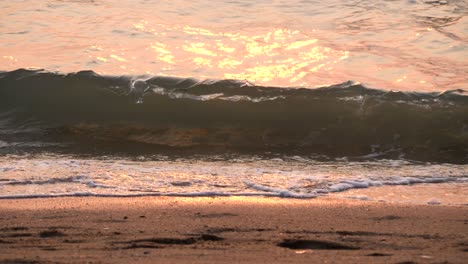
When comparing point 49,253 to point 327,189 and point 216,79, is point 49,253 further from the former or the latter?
point 216,79

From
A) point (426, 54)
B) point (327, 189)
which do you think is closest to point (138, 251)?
point (327, 189)

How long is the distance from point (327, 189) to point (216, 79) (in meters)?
3.83

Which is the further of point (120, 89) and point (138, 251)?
point (120, 89)

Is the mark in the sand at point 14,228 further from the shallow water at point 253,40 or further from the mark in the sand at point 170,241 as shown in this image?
the shallow water at point 253,40

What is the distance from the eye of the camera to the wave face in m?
8.01

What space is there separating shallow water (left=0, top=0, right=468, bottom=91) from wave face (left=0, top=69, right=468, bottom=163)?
0.31 m

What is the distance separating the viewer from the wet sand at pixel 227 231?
153 inches


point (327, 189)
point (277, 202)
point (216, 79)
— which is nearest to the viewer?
point (277, 202)

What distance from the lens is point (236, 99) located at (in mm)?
9164

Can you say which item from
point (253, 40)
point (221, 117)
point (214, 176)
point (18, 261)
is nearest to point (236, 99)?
point (221, 117)

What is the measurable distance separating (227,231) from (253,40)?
21.9 feet

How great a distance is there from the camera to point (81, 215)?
4.90 metres

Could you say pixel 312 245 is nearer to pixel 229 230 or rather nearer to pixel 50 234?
pixel 229 230

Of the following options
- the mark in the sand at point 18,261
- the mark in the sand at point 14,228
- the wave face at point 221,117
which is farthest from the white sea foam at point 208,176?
the mark in the sand at point 18,261
